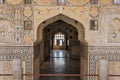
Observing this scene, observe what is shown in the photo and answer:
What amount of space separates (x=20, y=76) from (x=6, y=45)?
130 centimetres

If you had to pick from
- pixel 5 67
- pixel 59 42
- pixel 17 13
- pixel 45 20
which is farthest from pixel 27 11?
pixel 59 42

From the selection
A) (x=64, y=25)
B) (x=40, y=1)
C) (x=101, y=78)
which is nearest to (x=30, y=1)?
(x=40, y=1)

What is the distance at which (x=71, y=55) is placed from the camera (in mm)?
14547

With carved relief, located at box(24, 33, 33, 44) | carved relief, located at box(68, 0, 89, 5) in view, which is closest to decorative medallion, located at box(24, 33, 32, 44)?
carved relief, located at box(24, 33, 33, 44)

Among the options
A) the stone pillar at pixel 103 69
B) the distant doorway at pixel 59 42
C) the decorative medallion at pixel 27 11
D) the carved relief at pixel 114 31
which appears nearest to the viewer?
the stone pillar at pixel 103 69

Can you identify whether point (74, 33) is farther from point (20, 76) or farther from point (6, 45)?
point (20, 76)

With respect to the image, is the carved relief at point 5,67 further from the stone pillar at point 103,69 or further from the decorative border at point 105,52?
the stone pillar at point 103,69

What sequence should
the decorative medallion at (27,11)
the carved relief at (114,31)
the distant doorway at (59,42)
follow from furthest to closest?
the distant doorway at (59,42)
the carved relief at (114,31)
the decorative medallion at (27,11)

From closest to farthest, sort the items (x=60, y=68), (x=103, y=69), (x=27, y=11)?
(x=103, y=69), (x=27, y=11), (x=60, y=68)

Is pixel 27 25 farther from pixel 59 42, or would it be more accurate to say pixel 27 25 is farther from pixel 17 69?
pixel 59 42

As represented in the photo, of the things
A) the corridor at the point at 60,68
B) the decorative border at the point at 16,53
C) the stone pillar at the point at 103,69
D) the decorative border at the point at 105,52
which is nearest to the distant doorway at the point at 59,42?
the corridor at the point at 60,68

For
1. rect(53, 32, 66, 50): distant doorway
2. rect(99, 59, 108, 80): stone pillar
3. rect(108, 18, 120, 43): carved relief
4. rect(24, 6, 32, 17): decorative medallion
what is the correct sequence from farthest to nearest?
rect(53, 32, 66, 50): distant doorway
rect(108, 18, 120, 43): carved relief
rect(24, 6, 32, 17): decorative medallion
rect(99, 59, 108, 80): stone pillar

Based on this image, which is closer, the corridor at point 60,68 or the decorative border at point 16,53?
the decorative border at point 16,53

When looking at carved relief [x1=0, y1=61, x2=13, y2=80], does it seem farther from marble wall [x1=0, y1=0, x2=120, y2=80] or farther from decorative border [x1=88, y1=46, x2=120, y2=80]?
decorative border [x1=88, y1=46, x2=120, y2=80]
